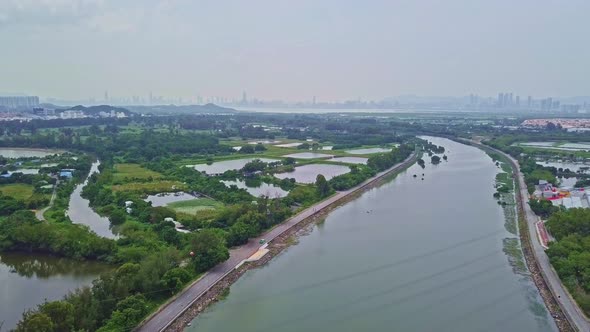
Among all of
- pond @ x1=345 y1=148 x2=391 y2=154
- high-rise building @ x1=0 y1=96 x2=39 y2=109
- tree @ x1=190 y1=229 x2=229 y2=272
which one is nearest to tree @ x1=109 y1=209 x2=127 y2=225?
tree @ x1=190 y1=229 x2=229 y2=272

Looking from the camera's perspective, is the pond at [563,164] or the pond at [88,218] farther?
the pond at [563,164]

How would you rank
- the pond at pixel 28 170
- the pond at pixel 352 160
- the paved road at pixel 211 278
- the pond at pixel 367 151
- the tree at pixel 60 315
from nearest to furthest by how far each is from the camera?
the tree at pixel 60 315 → the paved road at pixel 211 278 → the pond at pixel 28 170 → the pond at pixel 352 160 → the pond at pixel 367 151

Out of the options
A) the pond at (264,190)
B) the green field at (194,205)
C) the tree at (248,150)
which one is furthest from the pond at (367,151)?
the green field at (194,205)

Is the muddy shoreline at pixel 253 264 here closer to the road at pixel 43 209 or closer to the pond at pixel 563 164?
the road at pixel 43 209

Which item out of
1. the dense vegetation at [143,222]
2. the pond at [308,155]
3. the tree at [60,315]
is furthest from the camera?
the pond at [308,155]

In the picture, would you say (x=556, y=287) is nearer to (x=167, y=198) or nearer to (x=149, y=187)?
(x=167, y=198)

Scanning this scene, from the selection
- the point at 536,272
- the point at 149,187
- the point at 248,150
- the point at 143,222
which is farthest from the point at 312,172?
the point at 536,272
